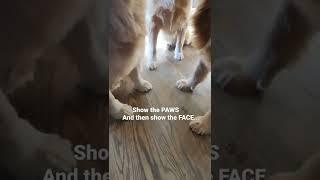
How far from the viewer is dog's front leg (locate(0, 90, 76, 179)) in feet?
4.25

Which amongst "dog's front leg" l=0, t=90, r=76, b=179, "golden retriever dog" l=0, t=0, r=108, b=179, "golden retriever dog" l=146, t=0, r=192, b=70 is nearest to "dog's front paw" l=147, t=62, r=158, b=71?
"golden retriever dog" l=146, t=0, r=192, b=70

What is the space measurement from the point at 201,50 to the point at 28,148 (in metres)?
0.52

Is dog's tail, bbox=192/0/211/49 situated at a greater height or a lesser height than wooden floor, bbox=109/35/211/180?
greater

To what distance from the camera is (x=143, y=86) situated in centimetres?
127

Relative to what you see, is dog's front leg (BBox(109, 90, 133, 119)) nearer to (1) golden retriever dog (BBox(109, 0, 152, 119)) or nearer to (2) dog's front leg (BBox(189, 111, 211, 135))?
(1) golden retriever dog (BBox(109, 0, 152, 119))

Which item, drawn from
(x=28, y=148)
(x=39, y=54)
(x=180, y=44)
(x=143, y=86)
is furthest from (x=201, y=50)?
(x=28, y=148)

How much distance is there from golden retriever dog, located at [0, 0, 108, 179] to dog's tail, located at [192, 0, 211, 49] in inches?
9.1

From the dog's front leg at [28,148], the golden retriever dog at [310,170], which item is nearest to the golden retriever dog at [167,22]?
the dog's front leg at [28,148]

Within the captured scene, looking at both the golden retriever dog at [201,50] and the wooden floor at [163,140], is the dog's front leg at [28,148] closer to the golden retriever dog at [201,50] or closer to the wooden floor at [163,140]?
the wooden floor at [163,140]

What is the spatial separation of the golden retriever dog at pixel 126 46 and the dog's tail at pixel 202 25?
0.13 meters

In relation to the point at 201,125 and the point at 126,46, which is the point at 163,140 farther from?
the point at 126,46

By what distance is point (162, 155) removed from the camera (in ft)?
4.19

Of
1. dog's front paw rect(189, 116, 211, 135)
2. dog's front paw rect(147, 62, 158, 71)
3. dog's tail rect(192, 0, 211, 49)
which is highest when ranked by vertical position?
dog's tail rect(192, 0, 211, 49)

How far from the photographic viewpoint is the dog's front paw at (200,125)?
127cm
